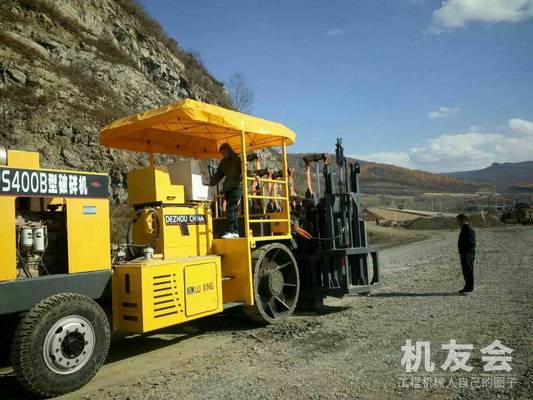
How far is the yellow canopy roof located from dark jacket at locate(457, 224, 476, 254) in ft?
14.1

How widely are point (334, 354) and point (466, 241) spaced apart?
518 cm

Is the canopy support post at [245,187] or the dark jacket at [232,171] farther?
the dark jacket at [232,171]

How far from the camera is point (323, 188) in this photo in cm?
855

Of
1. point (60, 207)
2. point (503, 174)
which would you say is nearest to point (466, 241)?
point (60, 207)

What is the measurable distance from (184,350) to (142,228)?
5.48 feet

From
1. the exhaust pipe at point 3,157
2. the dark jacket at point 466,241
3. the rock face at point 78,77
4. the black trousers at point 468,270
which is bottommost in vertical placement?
the black trousers at point 468,270

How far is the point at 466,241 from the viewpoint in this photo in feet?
30.3

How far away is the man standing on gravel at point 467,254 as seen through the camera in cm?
879

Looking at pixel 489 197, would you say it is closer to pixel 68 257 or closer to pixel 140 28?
pixel 140 28

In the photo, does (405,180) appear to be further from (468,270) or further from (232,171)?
(232,171)

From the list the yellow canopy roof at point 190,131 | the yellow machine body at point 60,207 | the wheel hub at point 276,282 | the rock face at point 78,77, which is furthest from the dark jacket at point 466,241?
the rock face at point 78,77

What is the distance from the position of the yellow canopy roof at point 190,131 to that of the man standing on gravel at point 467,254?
4317 mm

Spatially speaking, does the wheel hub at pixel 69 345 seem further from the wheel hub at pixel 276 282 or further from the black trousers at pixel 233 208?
the wheel hub at pixel 276 282

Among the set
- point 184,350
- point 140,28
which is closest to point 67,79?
point 140,28
